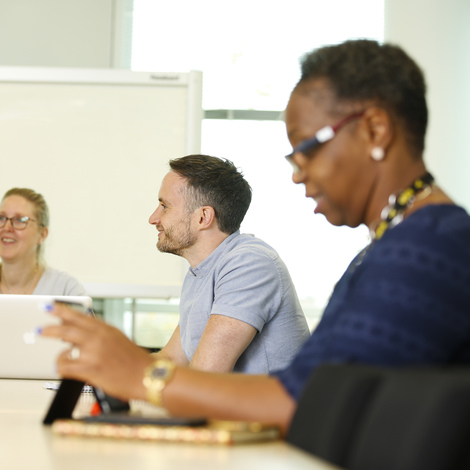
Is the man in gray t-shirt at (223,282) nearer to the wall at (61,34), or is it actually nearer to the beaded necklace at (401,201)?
the beaded necklace at (401,201)

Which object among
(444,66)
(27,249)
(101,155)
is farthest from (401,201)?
(444,66)

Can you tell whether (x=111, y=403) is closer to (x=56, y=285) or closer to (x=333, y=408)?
(x=333, y=408)

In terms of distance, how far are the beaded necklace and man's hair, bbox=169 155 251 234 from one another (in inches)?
55.0

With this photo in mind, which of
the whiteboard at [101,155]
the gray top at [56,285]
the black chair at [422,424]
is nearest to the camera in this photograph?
the black chair at [422,424]

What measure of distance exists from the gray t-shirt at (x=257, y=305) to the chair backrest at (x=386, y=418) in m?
1.30

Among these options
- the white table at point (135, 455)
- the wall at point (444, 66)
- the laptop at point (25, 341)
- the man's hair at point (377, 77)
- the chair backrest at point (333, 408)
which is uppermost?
the wall at point (444, 66)

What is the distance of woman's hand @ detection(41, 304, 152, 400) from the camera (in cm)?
91

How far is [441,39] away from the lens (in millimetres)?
4316

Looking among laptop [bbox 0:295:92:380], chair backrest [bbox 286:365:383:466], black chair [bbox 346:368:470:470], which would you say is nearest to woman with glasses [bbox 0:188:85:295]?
laptop [bbox 0:295:92:380]

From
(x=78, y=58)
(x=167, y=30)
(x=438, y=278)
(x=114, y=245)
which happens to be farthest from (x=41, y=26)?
(x=438, y=278)

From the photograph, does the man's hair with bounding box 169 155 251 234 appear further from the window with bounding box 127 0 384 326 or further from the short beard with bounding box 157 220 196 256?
the window with bounding box 127 0 384 326

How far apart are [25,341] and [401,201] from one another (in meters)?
1.34

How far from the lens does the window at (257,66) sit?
14.0 ft

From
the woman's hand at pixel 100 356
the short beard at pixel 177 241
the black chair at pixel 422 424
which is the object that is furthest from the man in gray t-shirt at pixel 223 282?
the black chair at pixel 422 424
